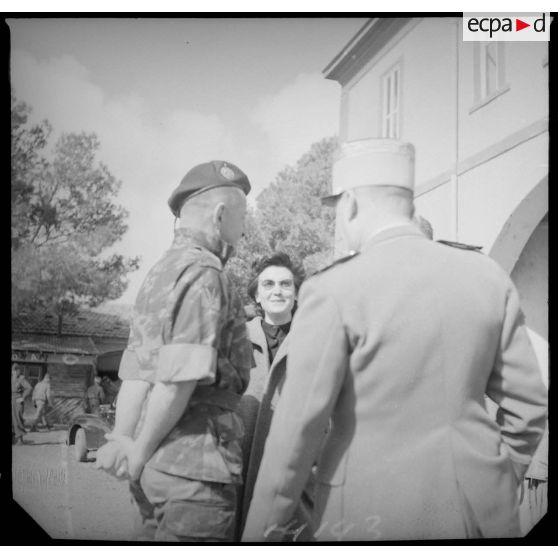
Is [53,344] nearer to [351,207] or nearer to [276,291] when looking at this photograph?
[276,291]

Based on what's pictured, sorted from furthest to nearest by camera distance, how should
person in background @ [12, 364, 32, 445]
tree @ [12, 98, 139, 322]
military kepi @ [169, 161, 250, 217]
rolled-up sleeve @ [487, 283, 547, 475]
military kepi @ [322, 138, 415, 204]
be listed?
person in background @ [12, 364, 32, 445]
tree @ [12, 98, 139, 322]
military kepi @ [169, 161, 250, 217]
military kepi @ [322, 138, 415, 204]
rolled-up sleeve @ [487, 283, 547, 475]

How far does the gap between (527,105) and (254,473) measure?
2521 mm

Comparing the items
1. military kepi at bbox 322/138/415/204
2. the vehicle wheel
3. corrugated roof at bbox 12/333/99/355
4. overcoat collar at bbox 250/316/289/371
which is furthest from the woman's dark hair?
the vehicle wheel

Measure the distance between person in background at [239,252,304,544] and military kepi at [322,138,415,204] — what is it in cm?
44

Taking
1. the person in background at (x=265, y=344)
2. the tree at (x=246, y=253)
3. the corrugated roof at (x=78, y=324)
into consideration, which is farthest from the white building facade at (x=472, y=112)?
the corrugated roof at (x=78, y=324)

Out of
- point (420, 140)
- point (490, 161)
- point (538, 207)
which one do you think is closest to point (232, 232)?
point (420, 140)

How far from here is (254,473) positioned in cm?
336

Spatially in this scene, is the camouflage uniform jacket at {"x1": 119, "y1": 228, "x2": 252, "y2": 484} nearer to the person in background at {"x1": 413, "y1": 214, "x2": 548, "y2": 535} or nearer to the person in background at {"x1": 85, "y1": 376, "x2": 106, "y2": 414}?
the person in background at {"x1": 85, "y1": 376, "x2": 106, "y2": 414}

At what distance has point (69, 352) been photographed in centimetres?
381

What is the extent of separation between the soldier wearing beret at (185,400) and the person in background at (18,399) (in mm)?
624

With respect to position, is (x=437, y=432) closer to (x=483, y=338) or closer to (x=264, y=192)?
(x=483, y=338)

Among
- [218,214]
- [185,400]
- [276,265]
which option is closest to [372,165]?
[276,265]

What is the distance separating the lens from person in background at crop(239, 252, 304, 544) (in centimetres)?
335

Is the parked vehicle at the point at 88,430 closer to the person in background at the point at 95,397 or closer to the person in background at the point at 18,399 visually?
the person in background at the point at 95,397
